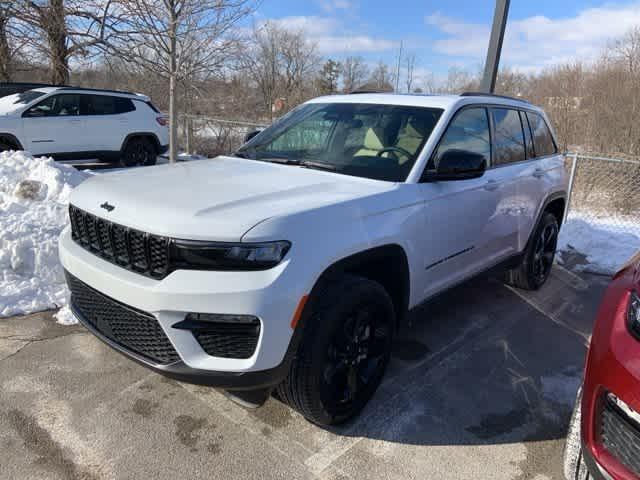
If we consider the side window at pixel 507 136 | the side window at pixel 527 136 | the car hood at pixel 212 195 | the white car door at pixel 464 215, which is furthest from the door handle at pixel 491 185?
the car hood at pixel 212 195

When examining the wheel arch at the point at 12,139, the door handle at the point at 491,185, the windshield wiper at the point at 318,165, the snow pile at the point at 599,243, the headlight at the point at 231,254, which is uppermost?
the windshield wiper at the point at 318,165

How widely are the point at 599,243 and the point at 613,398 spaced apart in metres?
5.99

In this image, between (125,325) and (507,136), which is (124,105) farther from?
(125,325)

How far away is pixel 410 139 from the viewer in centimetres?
333

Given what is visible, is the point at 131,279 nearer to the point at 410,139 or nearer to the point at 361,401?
the point at 361,401

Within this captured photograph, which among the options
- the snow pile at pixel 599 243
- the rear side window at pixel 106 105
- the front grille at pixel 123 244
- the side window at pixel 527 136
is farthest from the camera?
the rear side window at pixel 106 105

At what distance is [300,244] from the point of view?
2.28 meters

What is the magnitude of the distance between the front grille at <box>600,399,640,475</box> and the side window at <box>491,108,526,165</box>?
2542mm

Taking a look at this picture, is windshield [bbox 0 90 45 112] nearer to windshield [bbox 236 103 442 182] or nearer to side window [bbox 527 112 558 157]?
windshield [bbox 236 103 442 182]

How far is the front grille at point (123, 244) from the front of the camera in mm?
2314

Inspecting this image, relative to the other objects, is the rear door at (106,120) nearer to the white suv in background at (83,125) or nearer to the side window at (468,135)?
the white suv in background at (83,125)

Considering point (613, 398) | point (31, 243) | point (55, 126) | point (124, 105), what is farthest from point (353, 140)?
point (124, 105)

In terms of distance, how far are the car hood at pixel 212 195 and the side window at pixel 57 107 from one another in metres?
7.90

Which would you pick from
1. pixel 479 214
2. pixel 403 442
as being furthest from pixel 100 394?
pixel 479 214
